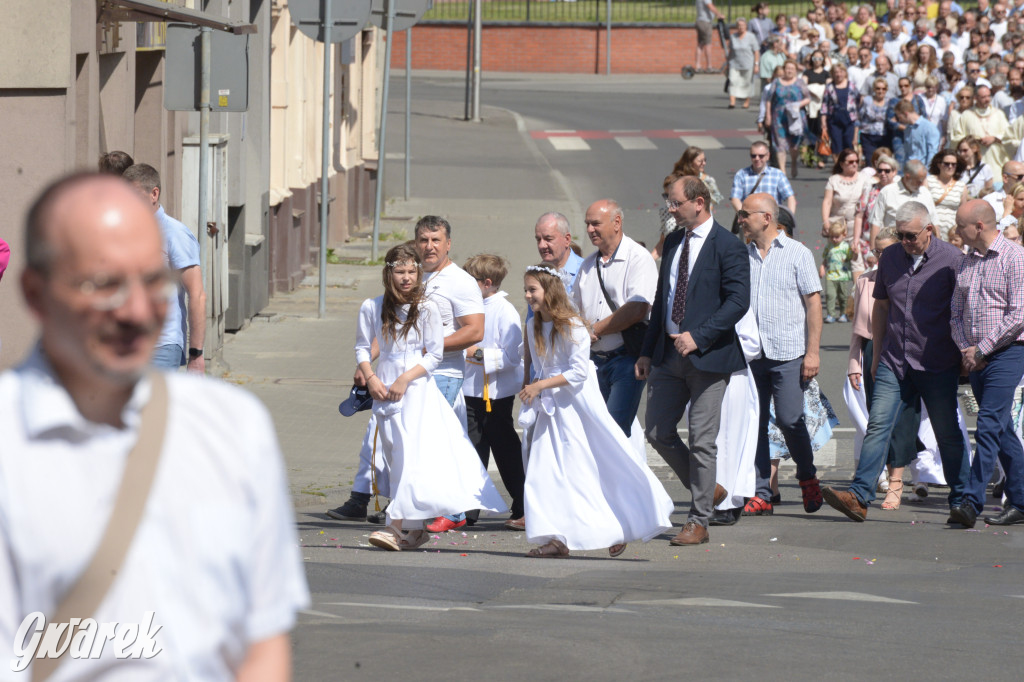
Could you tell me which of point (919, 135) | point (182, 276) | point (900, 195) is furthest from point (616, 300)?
point (919, 135)

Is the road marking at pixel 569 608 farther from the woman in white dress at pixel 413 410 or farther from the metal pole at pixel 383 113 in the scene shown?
the metal pole at pixel 383 113

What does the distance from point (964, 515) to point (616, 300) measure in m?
2.21

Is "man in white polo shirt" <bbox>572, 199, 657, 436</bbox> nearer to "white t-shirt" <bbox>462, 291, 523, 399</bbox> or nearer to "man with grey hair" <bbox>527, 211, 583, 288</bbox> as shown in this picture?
"man with grey hair" <bbox>527, 211, 583, 288</bbox>

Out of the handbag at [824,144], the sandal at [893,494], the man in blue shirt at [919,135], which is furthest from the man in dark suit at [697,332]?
the handbag at [824,144]

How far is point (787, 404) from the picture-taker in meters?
9.31

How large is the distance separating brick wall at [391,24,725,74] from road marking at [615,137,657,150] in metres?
16.2

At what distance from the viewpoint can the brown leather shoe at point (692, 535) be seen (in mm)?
8266

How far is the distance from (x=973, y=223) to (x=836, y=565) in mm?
2311

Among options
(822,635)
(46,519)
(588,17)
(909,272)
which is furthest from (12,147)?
(588,17)

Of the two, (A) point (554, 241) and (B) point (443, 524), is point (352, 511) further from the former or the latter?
(A) point (554, 241)

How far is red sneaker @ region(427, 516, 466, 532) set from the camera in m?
8.84

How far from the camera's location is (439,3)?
169 feet

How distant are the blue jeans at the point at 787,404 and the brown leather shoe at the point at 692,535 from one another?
126 cm

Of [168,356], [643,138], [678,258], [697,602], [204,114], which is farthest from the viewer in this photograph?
[643,138]
